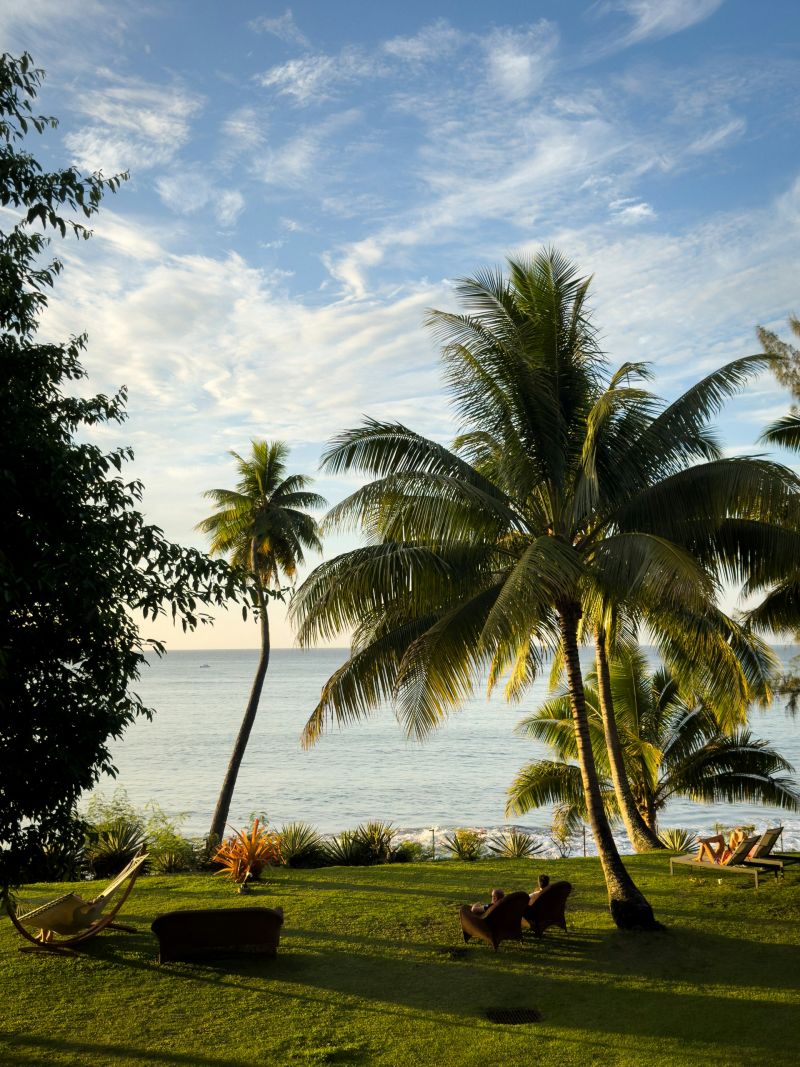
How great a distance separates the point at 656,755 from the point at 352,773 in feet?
106

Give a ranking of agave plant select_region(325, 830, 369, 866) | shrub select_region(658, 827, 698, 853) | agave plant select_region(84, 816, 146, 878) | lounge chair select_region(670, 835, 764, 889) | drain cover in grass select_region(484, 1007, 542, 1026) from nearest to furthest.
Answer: drain cover in grass select_region(484, 1007, 542, 1026) → lounge chair select_region(670, 835, 764, 889) → agave plant select_region(84, 816, 146, 878) → agave plant select_region(325, 830, 369, 866) → shrub select_region(658, 827, 698, 853)

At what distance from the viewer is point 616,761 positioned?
53.1ft

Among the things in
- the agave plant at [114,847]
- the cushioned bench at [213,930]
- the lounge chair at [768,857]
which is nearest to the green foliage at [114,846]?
the agave plant at [114,847]

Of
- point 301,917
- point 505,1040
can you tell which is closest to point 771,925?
point 505,1040

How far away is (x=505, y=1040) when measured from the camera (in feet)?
25.4

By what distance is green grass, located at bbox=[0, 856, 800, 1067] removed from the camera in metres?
7.52

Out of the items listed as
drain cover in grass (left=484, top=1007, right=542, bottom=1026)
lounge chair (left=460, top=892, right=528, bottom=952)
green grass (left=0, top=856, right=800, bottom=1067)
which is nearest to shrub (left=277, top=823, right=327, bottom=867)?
green grass (left=0, top=856, right=800, bottom=1067)

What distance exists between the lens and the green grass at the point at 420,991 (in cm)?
752

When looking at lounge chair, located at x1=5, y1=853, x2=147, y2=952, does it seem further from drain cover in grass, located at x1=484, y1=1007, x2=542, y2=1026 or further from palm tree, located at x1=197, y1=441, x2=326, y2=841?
palm tree, located at x1=197, y1=441, x2=326, y2=841

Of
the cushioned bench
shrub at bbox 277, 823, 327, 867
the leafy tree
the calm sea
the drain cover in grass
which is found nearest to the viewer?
the leafy tree

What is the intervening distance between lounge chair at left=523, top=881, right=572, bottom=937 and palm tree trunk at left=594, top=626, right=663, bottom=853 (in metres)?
4.69

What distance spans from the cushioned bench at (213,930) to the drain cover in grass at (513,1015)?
9.19ft

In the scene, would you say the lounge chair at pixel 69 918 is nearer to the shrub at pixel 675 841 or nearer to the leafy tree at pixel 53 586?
the leafy tree at pixel 53 586

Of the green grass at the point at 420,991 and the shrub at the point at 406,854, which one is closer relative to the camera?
the green grass at the point at 420,991
